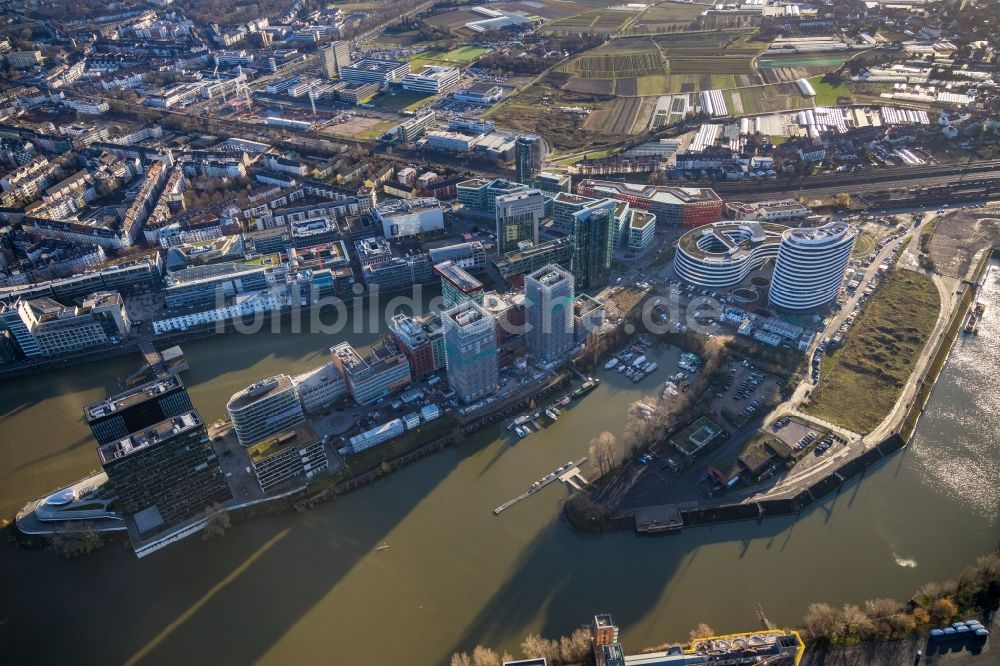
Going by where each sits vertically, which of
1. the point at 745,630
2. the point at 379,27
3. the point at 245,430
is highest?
the point at 379,27

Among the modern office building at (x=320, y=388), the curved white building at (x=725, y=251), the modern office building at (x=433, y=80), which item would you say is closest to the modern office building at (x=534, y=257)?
the curved white building at (x=725, y=251)

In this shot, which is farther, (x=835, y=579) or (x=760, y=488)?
(x=760, y=488)

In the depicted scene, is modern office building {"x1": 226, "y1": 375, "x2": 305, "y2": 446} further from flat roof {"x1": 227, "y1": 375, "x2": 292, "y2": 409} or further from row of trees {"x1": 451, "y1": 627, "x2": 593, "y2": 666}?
row of trees {"x1": 451, "y1": 627, "x2": 593, "y2": 666}

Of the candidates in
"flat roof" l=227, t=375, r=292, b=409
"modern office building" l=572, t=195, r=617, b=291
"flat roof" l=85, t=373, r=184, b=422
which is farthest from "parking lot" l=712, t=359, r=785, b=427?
"flat roof" l=85, t=373, r=184, b=422

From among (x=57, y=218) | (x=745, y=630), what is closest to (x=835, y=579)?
(x=745, y=630)

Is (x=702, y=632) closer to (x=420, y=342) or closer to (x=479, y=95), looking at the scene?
(x=420, y=342)

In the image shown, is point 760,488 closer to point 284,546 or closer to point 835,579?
point 835,579

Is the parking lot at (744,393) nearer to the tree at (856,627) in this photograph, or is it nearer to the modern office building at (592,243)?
the tree at (856,627)
